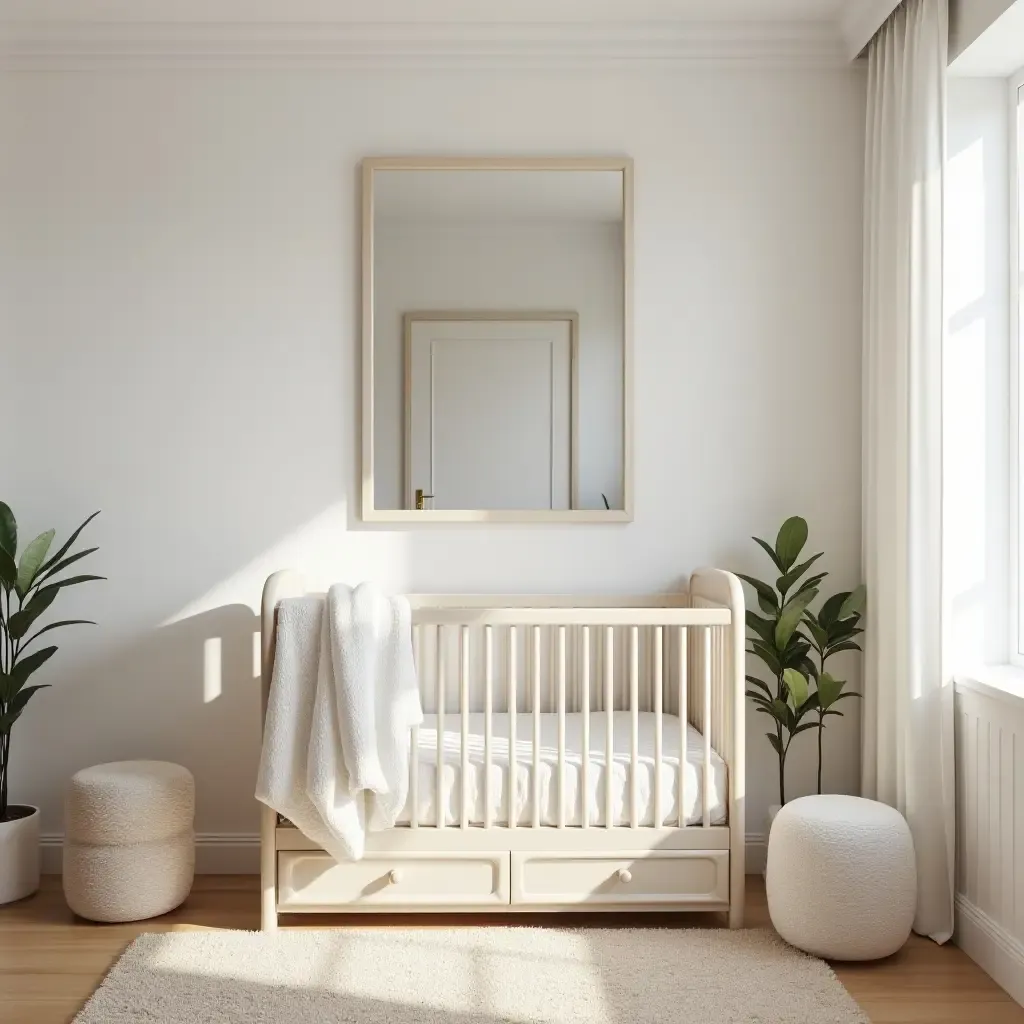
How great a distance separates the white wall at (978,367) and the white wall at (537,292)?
92 cm

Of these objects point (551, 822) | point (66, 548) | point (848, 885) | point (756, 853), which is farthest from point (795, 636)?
point (66, 548)

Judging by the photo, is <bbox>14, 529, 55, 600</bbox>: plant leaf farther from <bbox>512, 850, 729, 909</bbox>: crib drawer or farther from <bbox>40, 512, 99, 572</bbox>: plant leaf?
<bbox>512, 850, 729, 909</bbox>: crib drawer

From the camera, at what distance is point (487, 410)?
3.11 meters

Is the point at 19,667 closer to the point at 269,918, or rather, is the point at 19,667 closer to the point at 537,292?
the point at 269,918

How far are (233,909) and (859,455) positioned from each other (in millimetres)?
2164

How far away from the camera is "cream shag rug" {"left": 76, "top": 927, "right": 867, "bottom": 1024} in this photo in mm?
2115

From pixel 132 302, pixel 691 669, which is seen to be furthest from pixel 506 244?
pixel 691 669

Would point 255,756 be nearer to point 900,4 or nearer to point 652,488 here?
point 652,488

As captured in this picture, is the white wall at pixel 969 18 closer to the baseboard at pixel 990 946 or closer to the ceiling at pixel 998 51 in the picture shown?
the ceiling at pixel 998 51

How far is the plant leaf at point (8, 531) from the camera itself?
283cm

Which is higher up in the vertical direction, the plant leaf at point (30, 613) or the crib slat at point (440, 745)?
the plant leaf at point (30, 613)

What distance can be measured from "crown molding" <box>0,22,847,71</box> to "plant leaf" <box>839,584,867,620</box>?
5.05ft

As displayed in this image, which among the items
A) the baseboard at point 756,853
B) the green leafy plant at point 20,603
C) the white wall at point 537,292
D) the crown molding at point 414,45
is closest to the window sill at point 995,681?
the baseboard at point 756,853

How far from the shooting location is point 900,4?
276 cm
